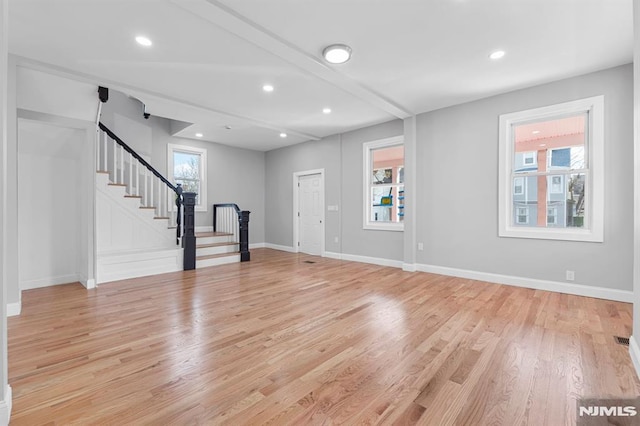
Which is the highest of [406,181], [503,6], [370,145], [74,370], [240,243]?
[503,6]

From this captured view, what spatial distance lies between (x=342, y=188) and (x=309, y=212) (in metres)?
1.25

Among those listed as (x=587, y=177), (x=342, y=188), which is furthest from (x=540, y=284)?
(x=342, y=188)

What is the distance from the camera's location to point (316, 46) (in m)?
2.99

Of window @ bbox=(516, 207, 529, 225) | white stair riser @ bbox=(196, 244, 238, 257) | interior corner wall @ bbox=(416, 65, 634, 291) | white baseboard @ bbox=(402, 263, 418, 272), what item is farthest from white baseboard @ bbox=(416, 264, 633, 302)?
white stair riser @ bbox=(196, 244, 238, 257)

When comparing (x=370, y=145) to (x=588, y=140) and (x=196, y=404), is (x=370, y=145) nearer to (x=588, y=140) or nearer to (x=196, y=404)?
(x=588, y=140)

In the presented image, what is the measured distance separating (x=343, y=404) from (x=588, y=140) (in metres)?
4.33

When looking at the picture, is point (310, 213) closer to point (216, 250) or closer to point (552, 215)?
point (216, 250)

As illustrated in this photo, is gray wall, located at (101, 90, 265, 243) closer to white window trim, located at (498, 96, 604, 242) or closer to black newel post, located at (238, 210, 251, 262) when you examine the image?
black newel post, located at (238, 210, 251, 262)

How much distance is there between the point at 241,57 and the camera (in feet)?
10.5

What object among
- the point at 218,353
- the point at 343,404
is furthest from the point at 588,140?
the point at 218,353

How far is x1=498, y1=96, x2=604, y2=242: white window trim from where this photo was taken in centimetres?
351

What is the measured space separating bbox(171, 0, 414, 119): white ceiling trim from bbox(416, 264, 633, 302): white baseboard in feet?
9.69

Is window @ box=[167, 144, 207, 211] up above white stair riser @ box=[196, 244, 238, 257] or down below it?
above

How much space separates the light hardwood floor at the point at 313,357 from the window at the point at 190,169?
11.8 feet
